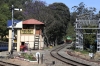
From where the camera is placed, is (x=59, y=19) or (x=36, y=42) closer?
(x=36, y=42)

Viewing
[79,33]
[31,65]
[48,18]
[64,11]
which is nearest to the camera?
[31,65]

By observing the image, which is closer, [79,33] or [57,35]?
[79,33]

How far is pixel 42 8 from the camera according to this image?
70688 millimetres

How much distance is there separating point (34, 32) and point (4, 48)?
6.12m

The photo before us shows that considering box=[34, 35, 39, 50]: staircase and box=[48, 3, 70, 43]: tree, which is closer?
box=[34, 35, 39, 50]: staircase

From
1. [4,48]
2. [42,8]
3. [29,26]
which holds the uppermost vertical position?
[42,8]

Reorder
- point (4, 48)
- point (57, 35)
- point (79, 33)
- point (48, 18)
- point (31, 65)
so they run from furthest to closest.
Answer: point (57, 35), point (48, 18), point (4, 48), point (79, 33), point (31, 65)

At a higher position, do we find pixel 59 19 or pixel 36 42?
pixel 59 19

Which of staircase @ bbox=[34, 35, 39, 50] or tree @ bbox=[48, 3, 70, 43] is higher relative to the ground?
tree @ bbox=[48, 3, 70, 43]

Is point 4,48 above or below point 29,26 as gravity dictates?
below

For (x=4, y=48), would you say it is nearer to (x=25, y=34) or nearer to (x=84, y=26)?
(x=25, y=34)

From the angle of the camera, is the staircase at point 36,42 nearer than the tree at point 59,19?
Yes

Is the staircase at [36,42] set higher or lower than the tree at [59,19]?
lower

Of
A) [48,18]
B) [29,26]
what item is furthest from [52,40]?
[29,26]
